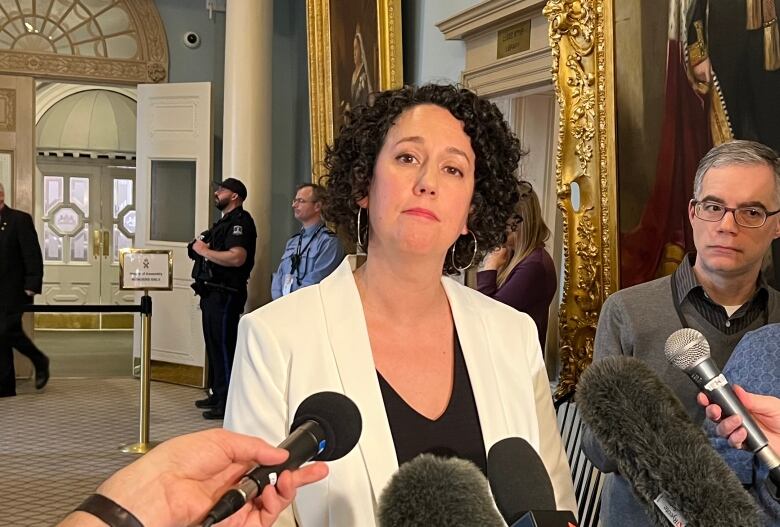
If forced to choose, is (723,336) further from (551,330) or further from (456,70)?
(456,70)

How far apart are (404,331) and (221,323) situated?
5.82 meters

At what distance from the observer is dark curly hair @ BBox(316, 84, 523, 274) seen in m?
2.14

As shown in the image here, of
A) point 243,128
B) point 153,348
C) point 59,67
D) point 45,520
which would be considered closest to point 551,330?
point 45,520

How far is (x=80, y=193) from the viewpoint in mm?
16172

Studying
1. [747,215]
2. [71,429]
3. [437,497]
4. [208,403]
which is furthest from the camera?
[208,403]

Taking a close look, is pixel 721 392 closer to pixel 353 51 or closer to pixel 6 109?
pixel 353 51

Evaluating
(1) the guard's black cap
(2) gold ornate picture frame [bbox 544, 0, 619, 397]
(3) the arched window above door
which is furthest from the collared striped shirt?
(3) the arched window above door

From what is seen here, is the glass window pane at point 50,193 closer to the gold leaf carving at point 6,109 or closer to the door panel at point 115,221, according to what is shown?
the door panel at point 115,221

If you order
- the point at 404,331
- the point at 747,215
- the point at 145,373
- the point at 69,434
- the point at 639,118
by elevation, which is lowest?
the point at 69,434

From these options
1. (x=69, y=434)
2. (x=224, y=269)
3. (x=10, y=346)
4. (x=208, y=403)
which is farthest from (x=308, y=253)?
(x=10, y=346)

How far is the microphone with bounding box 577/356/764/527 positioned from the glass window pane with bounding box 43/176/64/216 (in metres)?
16.0

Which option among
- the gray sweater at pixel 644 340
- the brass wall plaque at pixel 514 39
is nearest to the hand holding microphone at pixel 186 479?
the gray sweater at pixel 644 340

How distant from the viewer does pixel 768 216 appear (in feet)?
7.46

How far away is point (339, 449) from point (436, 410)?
69 cm
